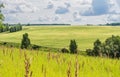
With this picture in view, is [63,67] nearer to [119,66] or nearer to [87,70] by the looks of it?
[87,70]

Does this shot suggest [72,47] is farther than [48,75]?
Yes

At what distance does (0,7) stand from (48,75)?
99.0 ft

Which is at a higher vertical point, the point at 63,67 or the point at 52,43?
the point at 63,67

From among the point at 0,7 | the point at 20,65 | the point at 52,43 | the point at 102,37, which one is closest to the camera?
the point at 20,65

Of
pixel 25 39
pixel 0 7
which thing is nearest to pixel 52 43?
pixel 25 39

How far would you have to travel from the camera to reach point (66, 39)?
191m

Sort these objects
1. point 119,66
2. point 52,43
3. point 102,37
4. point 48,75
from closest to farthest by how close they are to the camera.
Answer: point 48,75
point 119,66
point 52,43
point 102,37

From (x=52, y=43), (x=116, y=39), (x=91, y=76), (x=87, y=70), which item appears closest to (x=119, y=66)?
(x=87, y=70)

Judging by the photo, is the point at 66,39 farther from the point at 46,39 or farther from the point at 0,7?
the point at 0,7

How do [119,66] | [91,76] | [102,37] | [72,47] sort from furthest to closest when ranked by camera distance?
[102,37] → [72,47] → [119,66] → [91,76]

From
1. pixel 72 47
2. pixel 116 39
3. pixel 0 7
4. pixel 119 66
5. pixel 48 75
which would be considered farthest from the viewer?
pixel 72 47

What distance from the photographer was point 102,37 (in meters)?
190

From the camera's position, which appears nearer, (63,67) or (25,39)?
(63,67)

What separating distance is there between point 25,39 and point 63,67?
10861 cm
